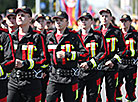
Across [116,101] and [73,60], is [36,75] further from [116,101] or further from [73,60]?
[116,101]

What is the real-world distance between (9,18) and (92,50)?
66.8 inches

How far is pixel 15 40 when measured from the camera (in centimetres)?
480

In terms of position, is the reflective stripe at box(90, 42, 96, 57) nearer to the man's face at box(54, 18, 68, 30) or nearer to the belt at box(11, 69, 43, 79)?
the man's face at box(54, 18, 68, 30)

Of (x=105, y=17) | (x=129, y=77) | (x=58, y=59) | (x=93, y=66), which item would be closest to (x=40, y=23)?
(x=105, y=17)

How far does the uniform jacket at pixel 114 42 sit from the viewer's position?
6.60 meters

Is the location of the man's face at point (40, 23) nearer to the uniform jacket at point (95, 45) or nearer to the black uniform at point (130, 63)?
the uniform jacket at point (95, 45)

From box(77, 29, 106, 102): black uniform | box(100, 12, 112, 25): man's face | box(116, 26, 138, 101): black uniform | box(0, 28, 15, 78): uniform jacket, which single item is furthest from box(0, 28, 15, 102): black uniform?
box(116, 26, 138, 101): black uniform

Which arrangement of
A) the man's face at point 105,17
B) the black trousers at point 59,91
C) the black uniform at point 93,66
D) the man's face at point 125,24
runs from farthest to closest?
the man's face at point 125,24 < the man's face at point 105,17 < the black uniform at point 93,66 < the black trousers at point 59,91

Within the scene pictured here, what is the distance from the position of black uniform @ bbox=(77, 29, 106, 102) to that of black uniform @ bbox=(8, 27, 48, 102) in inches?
49.3

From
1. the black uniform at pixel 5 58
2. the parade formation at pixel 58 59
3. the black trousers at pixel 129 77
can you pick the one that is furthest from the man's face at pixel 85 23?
the black uniform at pixel 5 58

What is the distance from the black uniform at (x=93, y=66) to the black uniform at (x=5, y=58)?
6.08 feet

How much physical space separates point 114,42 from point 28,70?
8.29 ft

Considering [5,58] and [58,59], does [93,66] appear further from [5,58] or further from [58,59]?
[5,58]

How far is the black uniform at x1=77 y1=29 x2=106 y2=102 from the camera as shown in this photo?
5.95 m
